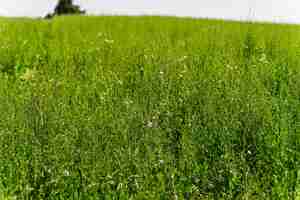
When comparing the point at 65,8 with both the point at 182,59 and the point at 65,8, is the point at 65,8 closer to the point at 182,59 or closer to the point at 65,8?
the point at 65,8

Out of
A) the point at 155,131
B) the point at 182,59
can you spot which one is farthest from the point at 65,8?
the point at 155,131

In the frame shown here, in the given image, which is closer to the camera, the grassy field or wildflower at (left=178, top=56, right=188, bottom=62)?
the grassy field

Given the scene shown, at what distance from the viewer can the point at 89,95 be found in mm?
4832

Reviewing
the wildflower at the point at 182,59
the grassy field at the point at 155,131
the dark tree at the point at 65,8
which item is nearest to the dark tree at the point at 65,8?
the dark tree at the point at 65,8

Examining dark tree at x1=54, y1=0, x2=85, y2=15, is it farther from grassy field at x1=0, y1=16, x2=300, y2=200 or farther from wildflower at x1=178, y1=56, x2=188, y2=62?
wildflower at x1=178, y1=56, x2=188, y2=62

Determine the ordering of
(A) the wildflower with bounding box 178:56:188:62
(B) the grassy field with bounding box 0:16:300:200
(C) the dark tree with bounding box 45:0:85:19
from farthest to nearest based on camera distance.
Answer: (C) the dark tree with bounding box 45:0:85:19 → (A) the wildflower with bounding box 178:56:188:62 → (B) the grassy field with bounding box 0:16:300:200

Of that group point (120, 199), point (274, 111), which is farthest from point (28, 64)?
point (120, 199)

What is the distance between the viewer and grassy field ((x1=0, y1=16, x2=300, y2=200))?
3.32 m

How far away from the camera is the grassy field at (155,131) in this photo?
332 centimetres

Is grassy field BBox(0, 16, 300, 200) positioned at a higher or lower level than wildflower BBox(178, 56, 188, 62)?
lower

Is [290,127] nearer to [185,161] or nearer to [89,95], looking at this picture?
[185,161]

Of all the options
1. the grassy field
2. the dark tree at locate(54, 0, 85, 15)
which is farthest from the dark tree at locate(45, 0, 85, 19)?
the grassy field

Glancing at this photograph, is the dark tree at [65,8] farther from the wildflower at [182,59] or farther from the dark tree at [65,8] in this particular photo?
the wildflower at [182,59]

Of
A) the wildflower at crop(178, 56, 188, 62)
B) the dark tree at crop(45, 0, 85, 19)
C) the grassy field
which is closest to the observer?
the grassy field
